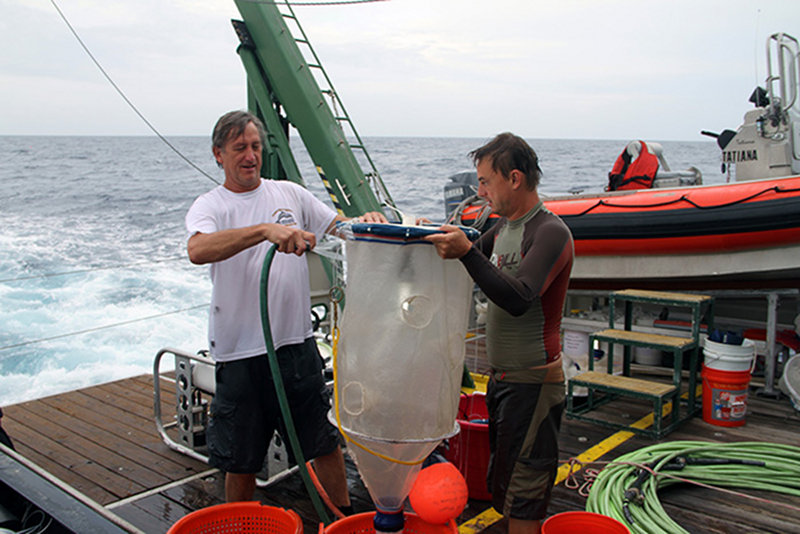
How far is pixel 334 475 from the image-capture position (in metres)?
2.73

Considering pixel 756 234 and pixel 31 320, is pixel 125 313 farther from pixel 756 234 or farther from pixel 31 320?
pixel 756 234

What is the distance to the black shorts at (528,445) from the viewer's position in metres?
2.24

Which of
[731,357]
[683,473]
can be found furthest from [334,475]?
[731,357]

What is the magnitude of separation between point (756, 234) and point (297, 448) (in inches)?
168

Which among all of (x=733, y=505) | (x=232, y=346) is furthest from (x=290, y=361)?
(x=733, y=505)

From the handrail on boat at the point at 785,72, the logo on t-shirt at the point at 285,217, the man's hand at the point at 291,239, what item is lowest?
the man's hand at the point at 291,239

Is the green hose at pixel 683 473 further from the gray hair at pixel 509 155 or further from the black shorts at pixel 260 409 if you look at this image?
the gray hair at pixel 509 155

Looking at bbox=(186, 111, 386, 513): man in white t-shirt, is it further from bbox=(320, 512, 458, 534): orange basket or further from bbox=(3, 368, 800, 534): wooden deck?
bbox=(3, 368, 800, 534): wooden deck

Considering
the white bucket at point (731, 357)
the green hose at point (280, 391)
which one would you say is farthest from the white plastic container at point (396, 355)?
the white bucket at point (731, 357)

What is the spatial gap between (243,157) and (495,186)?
0.98 meters

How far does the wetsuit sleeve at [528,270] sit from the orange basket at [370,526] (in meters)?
0.68

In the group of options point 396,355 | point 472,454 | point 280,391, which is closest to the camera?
point 396,355

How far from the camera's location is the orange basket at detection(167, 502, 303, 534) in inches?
81.1

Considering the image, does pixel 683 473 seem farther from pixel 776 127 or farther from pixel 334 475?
pixel 776 127
